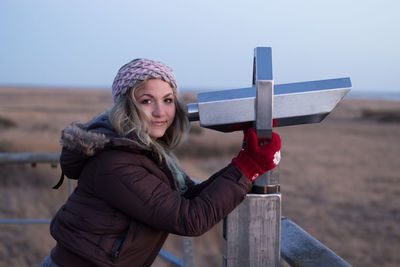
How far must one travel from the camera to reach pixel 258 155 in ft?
3.08

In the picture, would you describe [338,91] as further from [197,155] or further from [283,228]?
[197,155]

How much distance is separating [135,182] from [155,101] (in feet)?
0.99

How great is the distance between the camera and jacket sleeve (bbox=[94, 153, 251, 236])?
3.21 ft

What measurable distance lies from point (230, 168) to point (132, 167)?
27 centimetres

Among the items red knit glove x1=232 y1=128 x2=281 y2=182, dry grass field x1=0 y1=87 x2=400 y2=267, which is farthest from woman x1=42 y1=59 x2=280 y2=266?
dry grass field x1=0 y1=87 x2=400 y2=267

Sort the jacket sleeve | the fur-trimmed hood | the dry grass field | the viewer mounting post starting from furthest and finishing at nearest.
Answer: the dry grass field < the fur-trimmed hood < the jacket sleeve < the viewer mounting post

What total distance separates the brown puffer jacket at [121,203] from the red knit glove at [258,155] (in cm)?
3

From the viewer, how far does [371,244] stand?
14.8ft

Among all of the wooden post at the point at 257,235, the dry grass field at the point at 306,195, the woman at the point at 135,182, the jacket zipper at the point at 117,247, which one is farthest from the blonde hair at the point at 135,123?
the dry grass field at the point at 306,195

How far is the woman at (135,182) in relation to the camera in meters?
0.99

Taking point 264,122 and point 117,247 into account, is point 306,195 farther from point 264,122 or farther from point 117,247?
point 264,122

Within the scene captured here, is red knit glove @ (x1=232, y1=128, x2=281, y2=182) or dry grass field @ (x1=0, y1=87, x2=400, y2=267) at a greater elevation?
red knit glove @ (x1=232, y1=128, x2=281, y2=182)

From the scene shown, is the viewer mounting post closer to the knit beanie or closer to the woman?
the woman

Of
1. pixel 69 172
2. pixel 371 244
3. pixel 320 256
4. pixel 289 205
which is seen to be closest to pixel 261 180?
pixel 320 256
